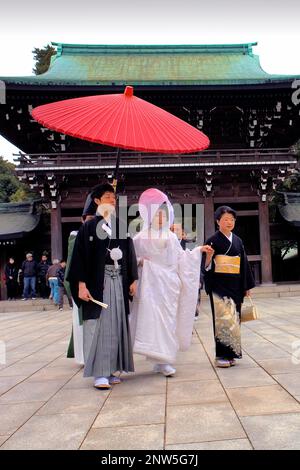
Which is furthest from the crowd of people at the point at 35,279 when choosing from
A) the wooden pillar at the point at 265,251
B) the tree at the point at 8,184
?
the tree at the point at 8,184

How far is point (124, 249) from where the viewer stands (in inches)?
152

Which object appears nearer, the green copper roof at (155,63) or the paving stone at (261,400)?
the paving stone at (261,400)

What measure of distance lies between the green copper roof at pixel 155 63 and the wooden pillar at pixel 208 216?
4.89m

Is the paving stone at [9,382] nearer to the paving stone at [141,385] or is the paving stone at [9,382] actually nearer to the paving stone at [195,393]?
the paving stone at [141,385]

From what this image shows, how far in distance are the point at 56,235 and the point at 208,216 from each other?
204 inches

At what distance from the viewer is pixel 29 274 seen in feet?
44.3

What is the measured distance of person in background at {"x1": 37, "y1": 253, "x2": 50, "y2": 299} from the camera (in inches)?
558

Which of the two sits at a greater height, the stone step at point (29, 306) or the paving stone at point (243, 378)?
the paving stone at point (243, 378)

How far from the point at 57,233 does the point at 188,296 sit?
10254 mm

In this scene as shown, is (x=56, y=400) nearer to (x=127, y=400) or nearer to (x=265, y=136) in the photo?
(x=127, y=400)

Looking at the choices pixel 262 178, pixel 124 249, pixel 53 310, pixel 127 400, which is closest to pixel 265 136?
pixel 262 178

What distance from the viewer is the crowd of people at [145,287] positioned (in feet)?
12.1

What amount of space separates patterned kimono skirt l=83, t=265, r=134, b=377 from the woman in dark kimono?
1.02m

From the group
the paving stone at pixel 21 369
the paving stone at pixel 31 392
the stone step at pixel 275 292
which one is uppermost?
the paving stone at pixel 31 392
